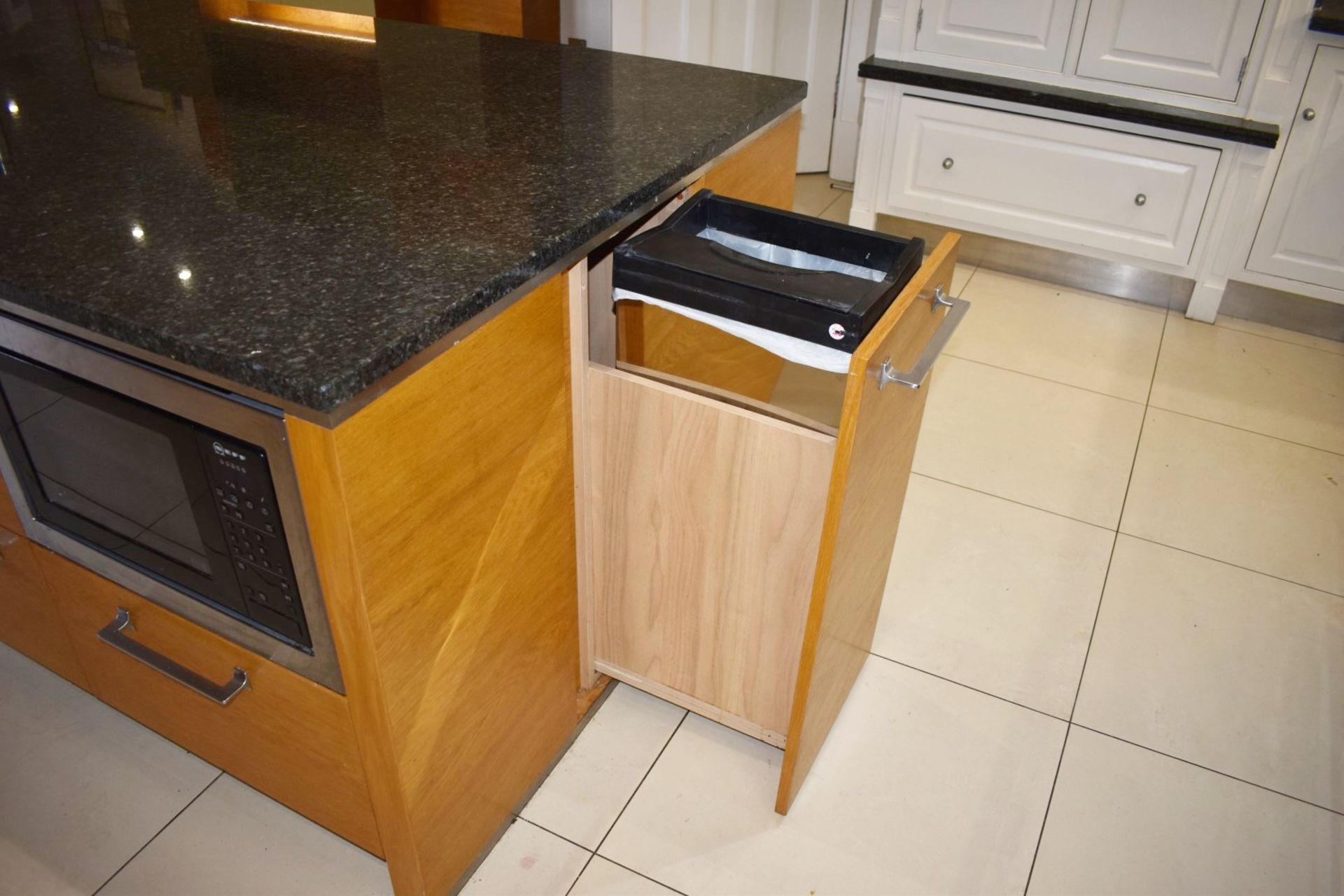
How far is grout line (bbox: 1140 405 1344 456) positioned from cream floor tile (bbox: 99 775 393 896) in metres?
1.97

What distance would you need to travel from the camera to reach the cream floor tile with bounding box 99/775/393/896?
4.32 feet

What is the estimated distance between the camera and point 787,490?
1.20 metres

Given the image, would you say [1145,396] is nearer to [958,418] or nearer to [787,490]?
[958,418]

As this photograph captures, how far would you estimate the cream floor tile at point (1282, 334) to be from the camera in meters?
2.66

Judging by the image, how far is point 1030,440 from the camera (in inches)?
88.4

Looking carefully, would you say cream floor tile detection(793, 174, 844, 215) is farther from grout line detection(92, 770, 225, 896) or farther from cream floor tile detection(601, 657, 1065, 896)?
grout line detection(92, 770, 225, 896)

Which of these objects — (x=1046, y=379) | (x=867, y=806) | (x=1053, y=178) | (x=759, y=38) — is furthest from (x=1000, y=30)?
(x=867, y=806)

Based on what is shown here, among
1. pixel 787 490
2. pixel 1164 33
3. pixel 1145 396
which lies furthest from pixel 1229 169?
pixel 787 490

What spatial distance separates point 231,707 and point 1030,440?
1729mm

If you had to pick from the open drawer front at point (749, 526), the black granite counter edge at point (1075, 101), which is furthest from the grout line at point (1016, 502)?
the black granite counter edge at point (1075, 101)

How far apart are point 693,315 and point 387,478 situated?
450 mm

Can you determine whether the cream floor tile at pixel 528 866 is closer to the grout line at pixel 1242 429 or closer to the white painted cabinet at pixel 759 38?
the white painted cabinet at pixel 759 38

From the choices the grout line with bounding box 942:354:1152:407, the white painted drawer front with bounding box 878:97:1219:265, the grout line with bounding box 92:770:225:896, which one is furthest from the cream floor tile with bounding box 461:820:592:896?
the white painted drawer front with bounding box 878:97:1219:265

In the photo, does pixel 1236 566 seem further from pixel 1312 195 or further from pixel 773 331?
pixel 773 331
